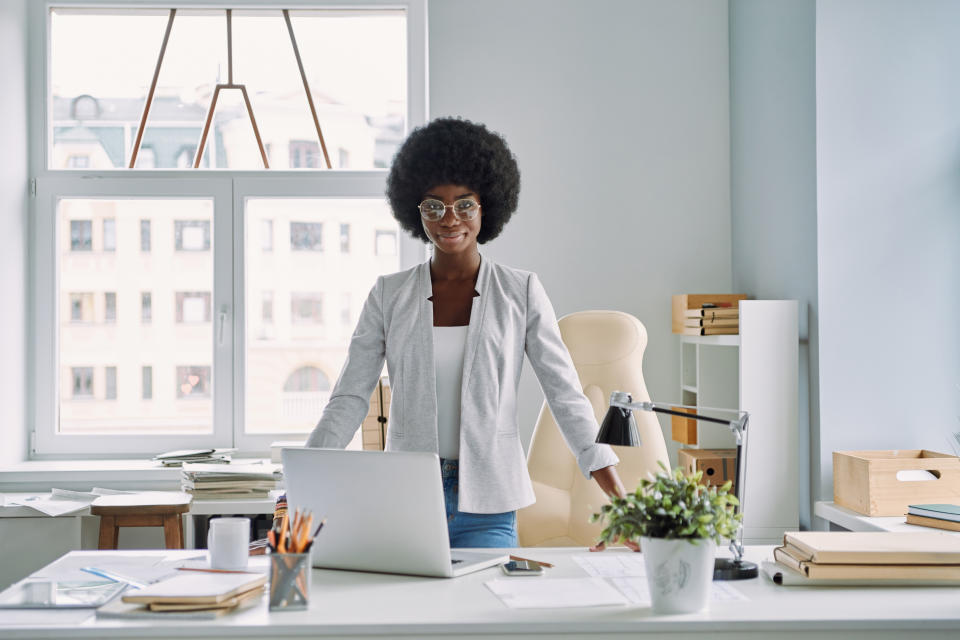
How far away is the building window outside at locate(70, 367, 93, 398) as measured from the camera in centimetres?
371

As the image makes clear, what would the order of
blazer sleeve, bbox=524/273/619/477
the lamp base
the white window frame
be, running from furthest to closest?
1. the white window frame
2. blazer sleeve, bbox=524/273/619/477
3. the lamp base

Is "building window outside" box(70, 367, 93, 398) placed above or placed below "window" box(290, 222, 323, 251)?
below

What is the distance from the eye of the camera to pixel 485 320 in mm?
2008

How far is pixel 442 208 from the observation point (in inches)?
79.9

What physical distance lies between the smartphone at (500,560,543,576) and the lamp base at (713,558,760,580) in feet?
1.06

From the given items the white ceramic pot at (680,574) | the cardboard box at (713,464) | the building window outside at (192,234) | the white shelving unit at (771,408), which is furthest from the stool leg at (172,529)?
the white ceramic pot at (680,574)

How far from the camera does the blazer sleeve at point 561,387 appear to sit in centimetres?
191

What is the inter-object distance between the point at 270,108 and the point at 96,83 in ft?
2.39

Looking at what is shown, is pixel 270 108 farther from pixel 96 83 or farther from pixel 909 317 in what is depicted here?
pixel 909 317

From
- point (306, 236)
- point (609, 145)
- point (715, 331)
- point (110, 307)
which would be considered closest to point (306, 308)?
point (306, 236)

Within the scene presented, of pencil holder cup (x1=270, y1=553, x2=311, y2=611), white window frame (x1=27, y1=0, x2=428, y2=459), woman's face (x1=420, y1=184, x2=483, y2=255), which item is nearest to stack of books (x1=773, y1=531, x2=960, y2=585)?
pencil holder cup (x1=270, y1=553, x2=311, y2=611)

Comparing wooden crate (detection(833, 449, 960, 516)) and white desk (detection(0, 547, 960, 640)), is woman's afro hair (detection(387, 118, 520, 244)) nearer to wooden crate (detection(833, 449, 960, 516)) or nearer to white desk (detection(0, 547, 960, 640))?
white desk (detection(0, 547, 960, 640))

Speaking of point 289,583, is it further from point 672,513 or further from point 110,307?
point 110,307

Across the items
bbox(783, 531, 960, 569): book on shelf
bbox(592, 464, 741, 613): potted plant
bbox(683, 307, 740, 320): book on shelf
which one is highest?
bbox(683, 307, 740, 320): book on shelf
